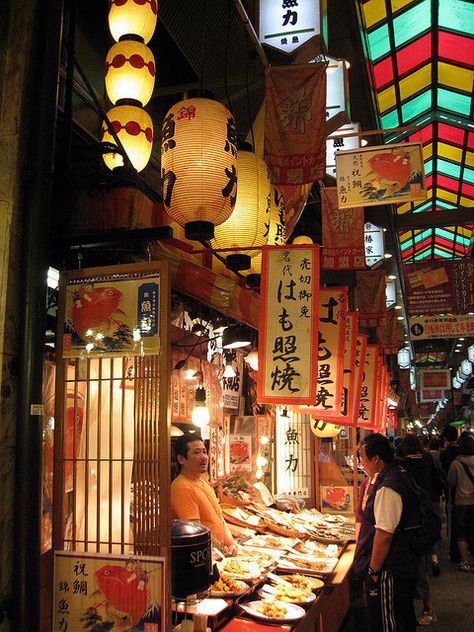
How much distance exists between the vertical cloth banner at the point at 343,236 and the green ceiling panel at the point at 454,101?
264 inches

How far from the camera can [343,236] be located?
11852 millimetres

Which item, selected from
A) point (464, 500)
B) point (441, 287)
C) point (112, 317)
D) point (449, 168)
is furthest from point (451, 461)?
point (449, 168)

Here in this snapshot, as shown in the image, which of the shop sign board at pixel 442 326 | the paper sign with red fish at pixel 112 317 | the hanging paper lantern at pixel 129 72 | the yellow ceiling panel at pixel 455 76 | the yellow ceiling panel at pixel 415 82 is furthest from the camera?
the shop sign board at pixel 442 326

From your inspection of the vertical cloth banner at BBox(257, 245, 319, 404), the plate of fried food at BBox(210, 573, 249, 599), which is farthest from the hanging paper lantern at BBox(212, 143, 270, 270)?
the plate of fried food at BBox(210, 573, 249, 599)

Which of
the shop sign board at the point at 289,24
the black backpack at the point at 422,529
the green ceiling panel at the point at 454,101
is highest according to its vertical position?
the green ceiling panel at the point at 454,101

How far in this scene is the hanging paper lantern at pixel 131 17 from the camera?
5.09 m

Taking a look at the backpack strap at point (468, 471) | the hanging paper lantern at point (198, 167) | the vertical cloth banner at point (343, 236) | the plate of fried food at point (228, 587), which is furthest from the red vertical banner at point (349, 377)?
the backpack strap at point (468, 471)

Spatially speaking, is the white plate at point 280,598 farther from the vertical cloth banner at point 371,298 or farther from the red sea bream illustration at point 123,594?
the vertical cloth banner at point 371,298

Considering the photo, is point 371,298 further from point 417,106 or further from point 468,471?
point 468,471

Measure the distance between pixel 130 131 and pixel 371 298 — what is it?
41.4 feet

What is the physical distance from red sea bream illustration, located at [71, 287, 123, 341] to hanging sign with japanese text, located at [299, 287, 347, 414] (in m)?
3.87

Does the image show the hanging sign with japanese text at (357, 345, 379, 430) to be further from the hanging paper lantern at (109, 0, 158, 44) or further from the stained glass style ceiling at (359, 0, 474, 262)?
the hanging paper lantern at (109, 0, 158, 44)

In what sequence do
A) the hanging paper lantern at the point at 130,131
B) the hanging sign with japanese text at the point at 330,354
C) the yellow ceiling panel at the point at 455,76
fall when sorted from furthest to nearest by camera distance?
the yellow ceiling panel at the point at 455,76 < the hanging sign with japanese text at the point at 330,354 < the hanging paper lantern at the point at 130,131

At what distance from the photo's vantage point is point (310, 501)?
10.7 m
